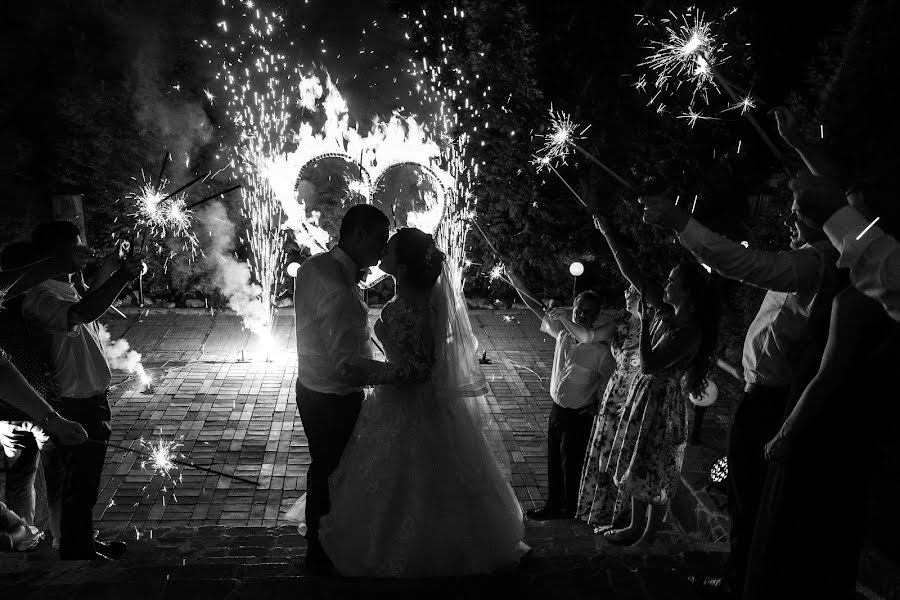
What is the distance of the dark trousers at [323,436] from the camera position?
3.33m

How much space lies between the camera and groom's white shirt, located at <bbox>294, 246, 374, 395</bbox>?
Result: 3.22m

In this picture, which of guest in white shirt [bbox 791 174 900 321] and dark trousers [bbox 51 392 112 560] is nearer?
guest in white shirt [bbox 791 174 900 321]

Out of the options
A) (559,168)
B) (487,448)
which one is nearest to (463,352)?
(487,448)

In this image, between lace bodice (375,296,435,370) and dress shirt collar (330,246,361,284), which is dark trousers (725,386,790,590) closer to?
lace bodice (375,296,435,370)

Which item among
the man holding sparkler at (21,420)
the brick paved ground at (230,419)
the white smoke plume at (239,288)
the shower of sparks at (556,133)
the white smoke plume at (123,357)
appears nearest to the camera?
the man holding sparkler at (21,420)

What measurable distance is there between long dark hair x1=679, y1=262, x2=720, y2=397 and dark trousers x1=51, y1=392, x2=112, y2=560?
3388mm

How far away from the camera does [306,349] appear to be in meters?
3.30

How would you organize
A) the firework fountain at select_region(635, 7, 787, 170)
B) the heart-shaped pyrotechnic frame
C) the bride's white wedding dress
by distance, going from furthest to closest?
the heart-shaped pyrotechnic frame → the firework fountain at select_region(635, 7, 787, 170) → the bride's white wedding dress

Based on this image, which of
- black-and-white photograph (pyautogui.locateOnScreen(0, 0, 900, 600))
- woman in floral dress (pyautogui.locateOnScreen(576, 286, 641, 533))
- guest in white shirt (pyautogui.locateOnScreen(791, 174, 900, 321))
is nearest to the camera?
guest in white shirt (pyautogui.locateOnScreen(791, 174, 900, 321))

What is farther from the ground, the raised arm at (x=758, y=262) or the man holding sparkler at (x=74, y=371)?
the raised arm at (x=758, y=262)

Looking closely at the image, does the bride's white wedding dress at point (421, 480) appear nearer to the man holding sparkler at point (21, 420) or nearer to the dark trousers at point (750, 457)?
the dark trousers at point (750, 457)

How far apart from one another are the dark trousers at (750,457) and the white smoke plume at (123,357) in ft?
21.4

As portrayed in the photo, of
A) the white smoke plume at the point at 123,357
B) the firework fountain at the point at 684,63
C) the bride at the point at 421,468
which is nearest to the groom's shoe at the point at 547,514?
the bride at the point at 421,468

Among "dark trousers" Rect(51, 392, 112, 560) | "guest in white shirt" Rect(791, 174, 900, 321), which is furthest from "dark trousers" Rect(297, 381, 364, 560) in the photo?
"guest in white shirt" Rect(791, 174, 900, 321)
